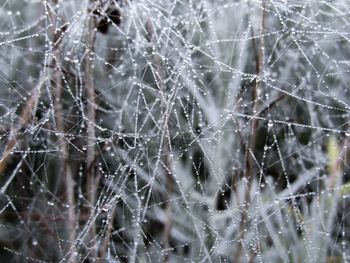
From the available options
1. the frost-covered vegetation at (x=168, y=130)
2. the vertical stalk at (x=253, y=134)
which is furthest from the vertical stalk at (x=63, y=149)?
the vertical stalk at (x=253, y=134)

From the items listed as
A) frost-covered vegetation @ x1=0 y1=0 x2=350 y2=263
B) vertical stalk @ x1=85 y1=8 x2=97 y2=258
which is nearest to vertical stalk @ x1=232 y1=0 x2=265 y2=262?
frost-covered vegetation @ x1=0 y1=0 x2=350 y2=263

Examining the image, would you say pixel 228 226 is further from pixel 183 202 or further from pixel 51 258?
pixel 51 258

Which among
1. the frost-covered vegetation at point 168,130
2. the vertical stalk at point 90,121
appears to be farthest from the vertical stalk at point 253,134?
the vertical stalk at point 90,121

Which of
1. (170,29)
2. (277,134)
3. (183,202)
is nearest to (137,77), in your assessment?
(170,29)

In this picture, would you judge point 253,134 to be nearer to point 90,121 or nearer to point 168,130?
point 168,130

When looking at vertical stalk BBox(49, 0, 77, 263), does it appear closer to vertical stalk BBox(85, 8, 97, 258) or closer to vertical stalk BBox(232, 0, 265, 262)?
vertical stalk BBox(85, 8, 97, 258)

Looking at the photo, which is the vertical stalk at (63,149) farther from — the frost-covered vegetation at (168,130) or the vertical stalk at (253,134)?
the vertical stalk at (253,134)

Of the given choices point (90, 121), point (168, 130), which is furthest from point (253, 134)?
point (90, 121)

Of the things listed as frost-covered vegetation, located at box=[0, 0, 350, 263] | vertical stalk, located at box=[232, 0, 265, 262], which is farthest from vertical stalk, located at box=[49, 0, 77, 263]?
vertical stalk, located at box=[232, 0, 265, 262]
